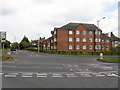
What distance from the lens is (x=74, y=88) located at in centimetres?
688

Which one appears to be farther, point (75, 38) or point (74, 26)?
point (74, 26)

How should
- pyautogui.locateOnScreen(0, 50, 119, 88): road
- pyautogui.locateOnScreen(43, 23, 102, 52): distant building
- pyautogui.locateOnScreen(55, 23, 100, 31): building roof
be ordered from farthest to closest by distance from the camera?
pyautogui.locateOnScreen(55, 23, 100, 31): building roof → pyautogui.locateOnScreen(43, 23, 102, 52): distant building → pyautogui.locateOnScreen(0, 50, 119, 88): road

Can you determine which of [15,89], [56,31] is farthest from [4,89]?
[56,31]

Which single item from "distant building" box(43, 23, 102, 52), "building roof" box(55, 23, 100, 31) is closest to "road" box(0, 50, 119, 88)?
"distant building" box(43, 23, 102, 52)

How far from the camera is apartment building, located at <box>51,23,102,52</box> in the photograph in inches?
2218

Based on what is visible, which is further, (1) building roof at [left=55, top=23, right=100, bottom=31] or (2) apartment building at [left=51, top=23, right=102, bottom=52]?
(1) building roof at [left=55, top=23, right=100, bottom=31]

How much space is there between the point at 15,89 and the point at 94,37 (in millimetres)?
55284

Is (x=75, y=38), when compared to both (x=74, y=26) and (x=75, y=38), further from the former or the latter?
(x=74, y=26)

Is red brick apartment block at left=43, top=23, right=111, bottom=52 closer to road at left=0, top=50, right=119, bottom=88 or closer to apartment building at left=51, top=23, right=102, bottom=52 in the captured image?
apartment building at left=51, top=23, right=102, bottom=52

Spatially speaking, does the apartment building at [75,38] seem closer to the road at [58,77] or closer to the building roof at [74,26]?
the building roof at [74,26]

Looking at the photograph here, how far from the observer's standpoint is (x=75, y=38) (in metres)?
57.9

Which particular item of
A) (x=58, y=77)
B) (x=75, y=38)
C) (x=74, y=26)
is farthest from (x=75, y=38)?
(x=58, y=77)

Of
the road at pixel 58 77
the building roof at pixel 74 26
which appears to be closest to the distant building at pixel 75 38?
the building roof at pixel 74 26

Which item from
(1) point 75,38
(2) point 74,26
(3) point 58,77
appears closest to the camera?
(3) point 58,77
